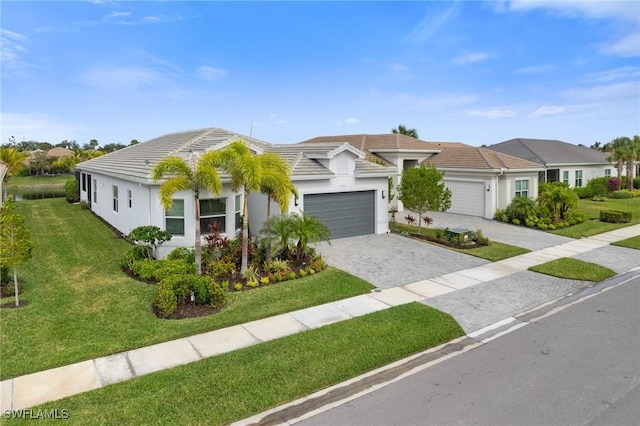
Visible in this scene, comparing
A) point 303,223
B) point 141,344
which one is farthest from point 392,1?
point 141,344

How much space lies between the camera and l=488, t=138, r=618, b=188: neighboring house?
1316 inches

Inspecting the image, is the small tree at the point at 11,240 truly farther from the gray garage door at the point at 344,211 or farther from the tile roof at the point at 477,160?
the tile roof at the point at 477,160

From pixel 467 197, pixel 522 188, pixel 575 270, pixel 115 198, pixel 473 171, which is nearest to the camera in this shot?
pixel 575 270

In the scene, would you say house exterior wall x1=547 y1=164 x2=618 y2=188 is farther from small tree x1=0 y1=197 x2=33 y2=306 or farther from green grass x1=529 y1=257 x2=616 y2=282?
small tree x1=0 y1=197 x2=33 y2=306

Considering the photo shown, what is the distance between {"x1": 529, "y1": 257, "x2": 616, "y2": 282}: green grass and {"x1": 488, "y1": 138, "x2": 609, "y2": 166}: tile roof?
65.0 ft

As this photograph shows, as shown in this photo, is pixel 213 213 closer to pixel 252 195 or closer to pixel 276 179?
pixel 252 195

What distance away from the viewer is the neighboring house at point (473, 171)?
2436 cm

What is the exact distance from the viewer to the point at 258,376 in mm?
6934

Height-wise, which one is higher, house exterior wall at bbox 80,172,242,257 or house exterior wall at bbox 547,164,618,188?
house exterior wall at bbox 547,164,618,188

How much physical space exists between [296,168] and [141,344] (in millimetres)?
10445

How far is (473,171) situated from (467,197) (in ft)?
5.73

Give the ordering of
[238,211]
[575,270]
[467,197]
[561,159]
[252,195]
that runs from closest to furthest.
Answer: [575,270]
[238,211]
[252,195]
[467,197]
[561,159]

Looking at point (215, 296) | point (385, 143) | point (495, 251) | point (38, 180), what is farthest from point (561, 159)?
point (38, 180)

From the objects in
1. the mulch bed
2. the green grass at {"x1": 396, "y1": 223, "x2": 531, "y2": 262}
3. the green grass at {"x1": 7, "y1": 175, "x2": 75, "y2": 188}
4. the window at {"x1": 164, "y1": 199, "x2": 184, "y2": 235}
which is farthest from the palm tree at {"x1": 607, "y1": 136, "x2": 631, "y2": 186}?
the green grass at {"x1": 7, "y1": 175, "x2": 75, "y2": 188}
